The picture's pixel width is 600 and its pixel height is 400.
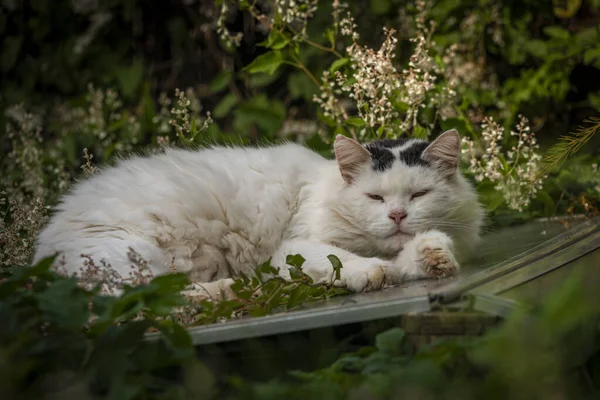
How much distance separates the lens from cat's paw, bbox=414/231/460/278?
2.56m

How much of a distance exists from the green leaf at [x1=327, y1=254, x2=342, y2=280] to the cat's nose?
1.10 ft

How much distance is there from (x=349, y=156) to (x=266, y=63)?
1194 mm

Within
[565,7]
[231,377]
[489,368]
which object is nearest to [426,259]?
[489,368]

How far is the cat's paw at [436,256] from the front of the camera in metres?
2.56

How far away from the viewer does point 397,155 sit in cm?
294

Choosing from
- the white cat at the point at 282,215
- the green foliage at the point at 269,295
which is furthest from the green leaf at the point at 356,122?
the green foliage at the point at 269,295

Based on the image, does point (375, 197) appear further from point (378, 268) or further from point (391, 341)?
point (391, 341)

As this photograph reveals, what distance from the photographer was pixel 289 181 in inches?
125

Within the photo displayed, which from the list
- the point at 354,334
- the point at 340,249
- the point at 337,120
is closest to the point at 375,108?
the point at 337,120

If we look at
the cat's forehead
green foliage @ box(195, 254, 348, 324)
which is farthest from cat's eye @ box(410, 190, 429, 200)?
green foliage @ box(195, 254, 348, 324)

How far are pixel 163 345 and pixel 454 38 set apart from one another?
13.2 feet

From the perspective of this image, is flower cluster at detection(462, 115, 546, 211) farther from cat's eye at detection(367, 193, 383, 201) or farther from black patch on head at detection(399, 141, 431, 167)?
cat's eye at detection(367, 193, 383, 201)

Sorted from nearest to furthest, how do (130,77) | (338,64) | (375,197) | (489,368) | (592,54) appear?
1. (489,368)
2. (375,197)
3. (338,64)
4. (592,54)
5. (130,77)

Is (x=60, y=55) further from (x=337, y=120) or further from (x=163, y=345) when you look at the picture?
(x=163, y=345)
